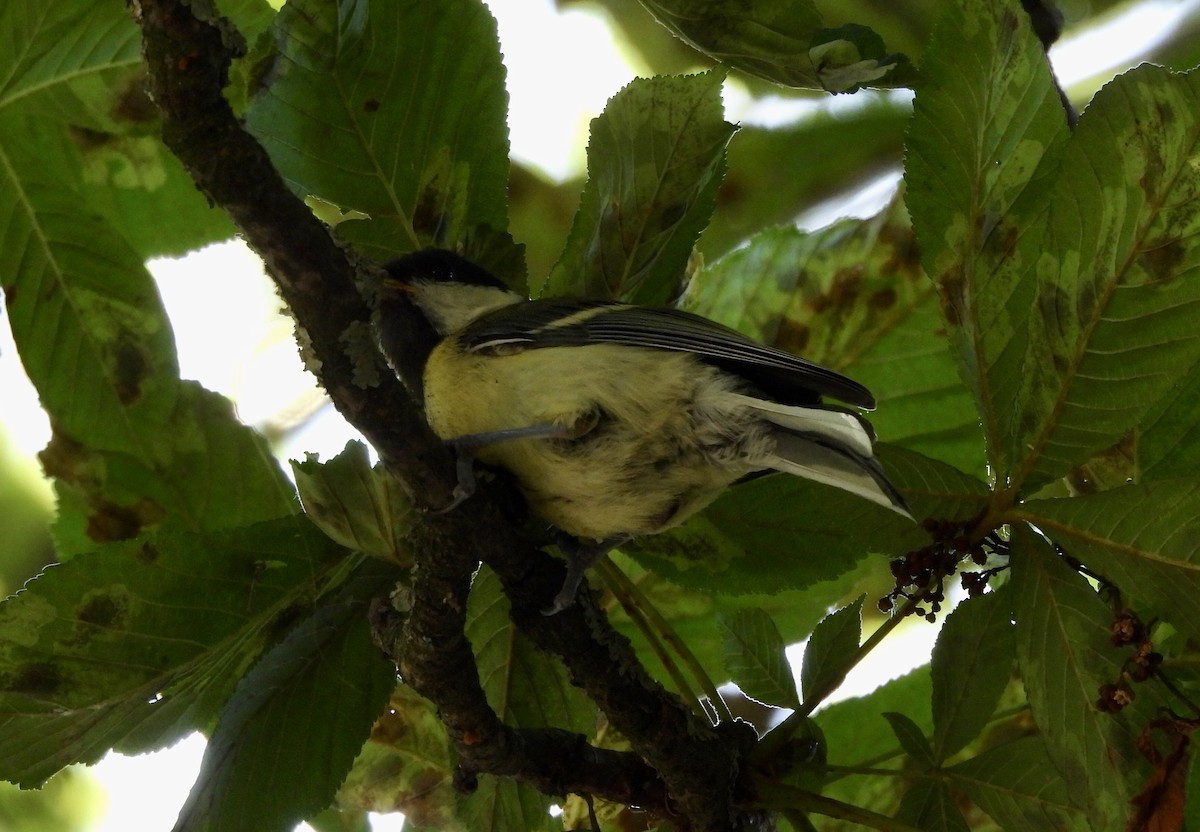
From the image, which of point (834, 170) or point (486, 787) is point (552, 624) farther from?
point (834, 170)

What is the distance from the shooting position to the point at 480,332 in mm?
1771

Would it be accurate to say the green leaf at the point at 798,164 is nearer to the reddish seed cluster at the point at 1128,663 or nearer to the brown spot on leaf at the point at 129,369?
the brown spot on leaf at the point at 129,369

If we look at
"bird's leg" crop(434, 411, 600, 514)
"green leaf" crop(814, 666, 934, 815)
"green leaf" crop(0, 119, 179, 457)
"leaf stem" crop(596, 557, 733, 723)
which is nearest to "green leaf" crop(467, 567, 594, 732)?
"leaf stem" crop(596, 557, 733, 723)

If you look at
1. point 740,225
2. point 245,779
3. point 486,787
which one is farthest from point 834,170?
point 245,779

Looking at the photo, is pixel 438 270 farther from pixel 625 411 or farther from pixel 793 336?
pixel 793 336

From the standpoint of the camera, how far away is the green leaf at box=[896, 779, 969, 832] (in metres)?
1.53

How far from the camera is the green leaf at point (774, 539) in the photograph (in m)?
1.55

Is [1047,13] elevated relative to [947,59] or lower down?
elevated

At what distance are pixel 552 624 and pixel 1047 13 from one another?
1215mm

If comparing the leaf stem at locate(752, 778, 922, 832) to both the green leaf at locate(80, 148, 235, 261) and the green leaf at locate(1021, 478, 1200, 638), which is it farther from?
the green leaf at locate(80, 148, 235, 261)

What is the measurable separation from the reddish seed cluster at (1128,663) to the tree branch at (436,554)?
1.43 ft

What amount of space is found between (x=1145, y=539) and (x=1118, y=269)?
0.96ft

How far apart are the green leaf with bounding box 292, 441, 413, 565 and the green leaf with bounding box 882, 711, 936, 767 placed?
0.68m

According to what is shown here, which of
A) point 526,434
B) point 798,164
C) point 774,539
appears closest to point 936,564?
point 774,539
